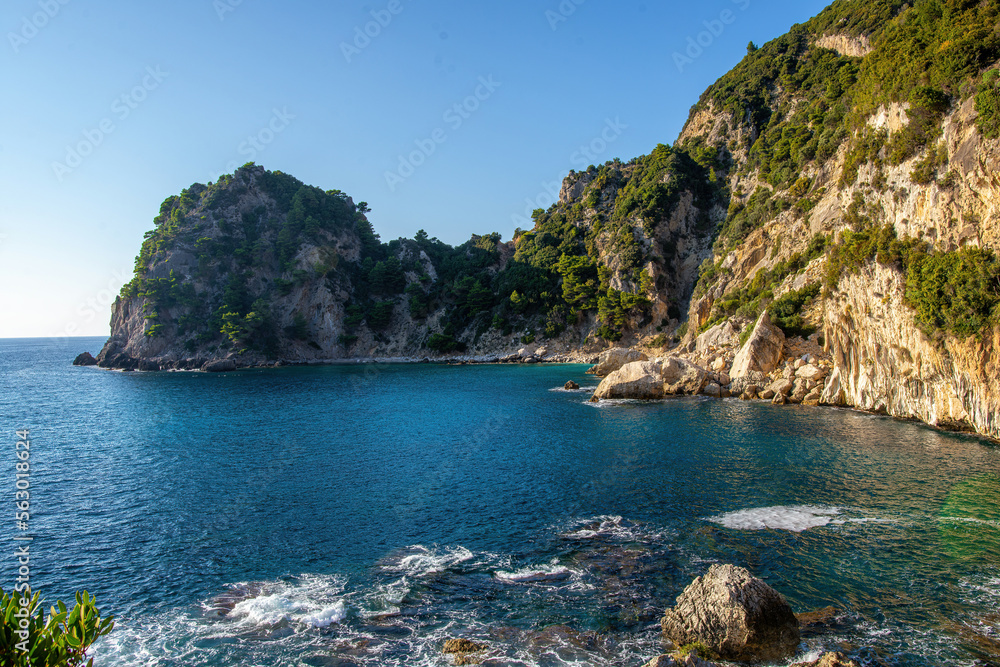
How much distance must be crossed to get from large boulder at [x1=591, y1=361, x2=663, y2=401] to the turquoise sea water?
931cm

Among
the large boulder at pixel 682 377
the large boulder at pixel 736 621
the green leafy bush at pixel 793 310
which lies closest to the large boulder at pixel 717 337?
the green leafy bush at pixel 793 310

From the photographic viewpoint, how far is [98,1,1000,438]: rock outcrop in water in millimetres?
27656

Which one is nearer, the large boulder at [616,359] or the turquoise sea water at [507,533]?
the turquoise sea water at [507,533]

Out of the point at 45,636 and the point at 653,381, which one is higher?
the point at 653,381

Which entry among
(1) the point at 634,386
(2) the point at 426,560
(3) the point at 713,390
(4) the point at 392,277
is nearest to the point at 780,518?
(2) the point at 426,560

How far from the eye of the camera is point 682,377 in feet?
152

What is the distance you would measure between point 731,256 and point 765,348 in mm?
22488

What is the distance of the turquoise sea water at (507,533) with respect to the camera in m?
12.1

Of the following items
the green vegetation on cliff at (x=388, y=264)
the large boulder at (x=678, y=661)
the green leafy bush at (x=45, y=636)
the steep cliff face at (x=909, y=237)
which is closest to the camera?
the green leafy bush at (x=45, y=636)

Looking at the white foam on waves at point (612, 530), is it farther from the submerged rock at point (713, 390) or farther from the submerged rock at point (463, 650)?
the submerged rock at point (713, 390)

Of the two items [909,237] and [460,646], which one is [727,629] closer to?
[460,646]

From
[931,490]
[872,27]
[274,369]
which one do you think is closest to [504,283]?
[274,369]

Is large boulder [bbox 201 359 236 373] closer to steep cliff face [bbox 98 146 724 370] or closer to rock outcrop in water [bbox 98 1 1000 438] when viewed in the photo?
steep cliff face [bbox 98 146 724 370]

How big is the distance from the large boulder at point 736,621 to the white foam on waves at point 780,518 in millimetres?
6027
